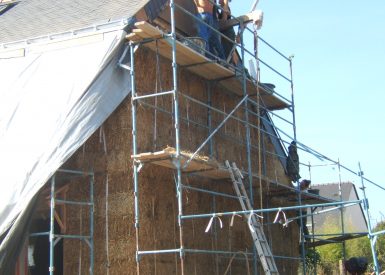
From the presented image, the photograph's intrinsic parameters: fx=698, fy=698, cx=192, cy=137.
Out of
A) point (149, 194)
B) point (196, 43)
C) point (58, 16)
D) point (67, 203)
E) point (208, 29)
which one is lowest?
point (67, 203)

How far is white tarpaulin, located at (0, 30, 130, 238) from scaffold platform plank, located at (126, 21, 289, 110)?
0.49 metres

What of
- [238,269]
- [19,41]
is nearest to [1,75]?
[19,41]

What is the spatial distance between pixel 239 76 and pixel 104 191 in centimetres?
411

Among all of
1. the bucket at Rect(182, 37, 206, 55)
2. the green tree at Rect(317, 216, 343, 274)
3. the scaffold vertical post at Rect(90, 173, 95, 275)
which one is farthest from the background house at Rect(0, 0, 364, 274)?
the green tree at Rect(317, 216, 343, 274)

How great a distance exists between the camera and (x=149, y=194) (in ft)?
35.8

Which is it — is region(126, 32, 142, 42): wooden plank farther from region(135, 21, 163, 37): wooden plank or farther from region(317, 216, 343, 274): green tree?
region(317, 216, 343, 274): green tree

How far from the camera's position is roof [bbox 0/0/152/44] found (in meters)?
12.2

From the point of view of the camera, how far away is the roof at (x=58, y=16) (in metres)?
12.2

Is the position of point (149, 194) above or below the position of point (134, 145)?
below

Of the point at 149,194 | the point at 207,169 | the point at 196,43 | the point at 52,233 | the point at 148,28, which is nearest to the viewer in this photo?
the point at 52,233

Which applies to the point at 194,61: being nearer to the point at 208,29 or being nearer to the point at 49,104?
the point at 208,29

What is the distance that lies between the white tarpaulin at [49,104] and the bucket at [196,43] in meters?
1.34

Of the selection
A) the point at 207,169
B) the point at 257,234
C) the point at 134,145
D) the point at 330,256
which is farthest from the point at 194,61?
the point at 330,256

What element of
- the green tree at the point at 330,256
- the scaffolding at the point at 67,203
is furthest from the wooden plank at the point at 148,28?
the green tree at the point at 330,256
